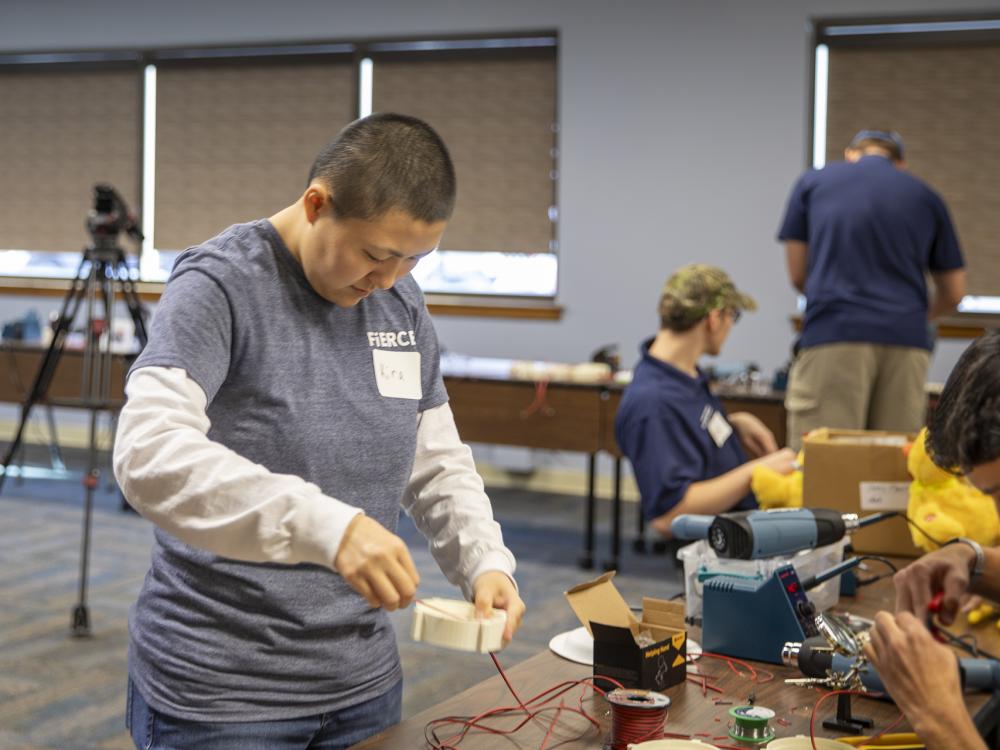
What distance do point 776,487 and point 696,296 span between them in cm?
57

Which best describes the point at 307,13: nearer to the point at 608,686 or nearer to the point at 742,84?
the point at 742,84

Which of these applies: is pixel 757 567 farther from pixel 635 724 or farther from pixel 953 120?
pixel 953 120

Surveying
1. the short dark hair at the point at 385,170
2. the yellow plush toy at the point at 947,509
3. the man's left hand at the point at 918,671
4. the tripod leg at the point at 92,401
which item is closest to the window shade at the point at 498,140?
the tripod leg at the point at 92,401

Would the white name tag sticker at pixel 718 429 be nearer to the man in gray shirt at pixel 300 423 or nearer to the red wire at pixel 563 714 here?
the red wire at pixel 563 714

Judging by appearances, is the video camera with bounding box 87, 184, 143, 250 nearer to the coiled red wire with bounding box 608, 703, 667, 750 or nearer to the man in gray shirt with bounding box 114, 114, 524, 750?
the man in gray shirt with bounding box 114, 114, 524, 750

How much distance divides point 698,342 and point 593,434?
1710 mm

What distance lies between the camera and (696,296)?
2.80 meters

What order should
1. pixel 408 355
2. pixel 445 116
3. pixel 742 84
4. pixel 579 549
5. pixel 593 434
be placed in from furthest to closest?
pixel 445 116
pixel 742 84
pixel 579 549
pixel 593 434
pixel 408 355

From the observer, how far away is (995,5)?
5383 millimetres

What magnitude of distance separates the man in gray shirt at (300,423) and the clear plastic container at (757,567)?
1.61 feet

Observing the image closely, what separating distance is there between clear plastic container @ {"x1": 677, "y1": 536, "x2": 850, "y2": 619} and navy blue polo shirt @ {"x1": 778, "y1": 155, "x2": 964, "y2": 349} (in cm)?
192

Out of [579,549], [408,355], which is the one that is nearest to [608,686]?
[408,355]

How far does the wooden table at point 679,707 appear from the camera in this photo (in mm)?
1257

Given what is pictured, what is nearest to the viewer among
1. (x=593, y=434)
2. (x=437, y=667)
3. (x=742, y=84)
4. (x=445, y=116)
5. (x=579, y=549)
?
(x=437, y=667)
